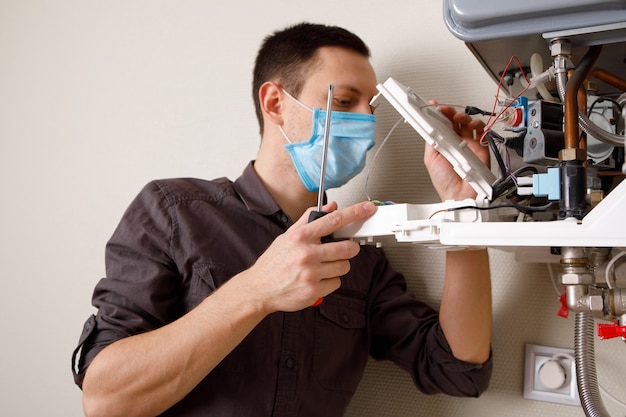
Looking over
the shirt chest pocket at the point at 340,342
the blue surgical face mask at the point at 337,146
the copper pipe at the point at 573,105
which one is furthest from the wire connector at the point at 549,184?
the shirt chest pocket at the point at 340,342

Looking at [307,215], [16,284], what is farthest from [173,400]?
[16,284]

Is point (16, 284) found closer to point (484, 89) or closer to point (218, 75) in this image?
point (218, 75)

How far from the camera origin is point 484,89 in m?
1.25

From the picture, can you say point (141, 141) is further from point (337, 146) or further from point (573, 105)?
point (573, 105)

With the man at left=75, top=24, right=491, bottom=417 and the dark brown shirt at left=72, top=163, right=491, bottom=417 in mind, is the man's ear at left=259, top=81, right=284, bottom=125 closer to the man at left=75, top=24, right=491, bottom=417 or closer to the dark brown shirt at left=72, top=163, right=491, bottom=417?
the man at left=75, top=24, right=491, bottom=417

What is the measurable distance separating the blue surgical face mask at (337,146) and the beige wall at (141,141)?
0.21m

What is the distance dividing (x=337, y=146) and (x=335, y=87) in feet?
0.41

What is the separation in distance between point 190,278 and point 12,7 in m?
1.49

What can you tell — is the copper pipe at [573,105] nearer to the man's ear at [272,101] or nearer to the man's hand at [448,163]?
the man's hand at [448,163]

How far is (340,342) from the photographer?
1203 millimetres

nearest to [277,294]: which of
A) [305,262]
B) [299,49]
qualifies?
[305,262]

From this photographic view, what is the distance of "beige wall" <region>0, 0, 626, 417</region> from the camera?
128cm

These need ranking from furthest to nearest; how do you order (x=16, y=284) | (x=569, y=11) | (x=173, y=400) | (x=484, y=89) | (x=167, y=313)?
(x=16, y=284)
(x=484, y=89)
(x=167, y=313)
(x=173, y=400)
(x=569, y=11)

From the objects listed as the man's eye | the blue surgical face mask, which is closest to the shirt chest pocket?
the blue surgical face mask
